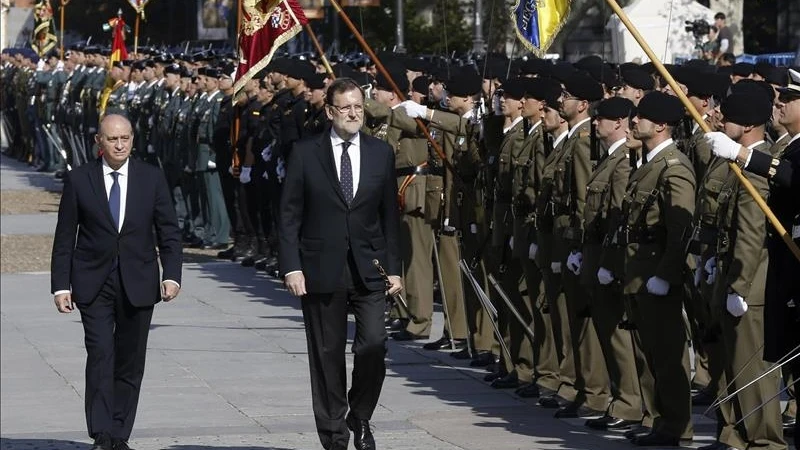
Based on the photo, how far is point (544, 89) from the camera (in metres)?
12.0

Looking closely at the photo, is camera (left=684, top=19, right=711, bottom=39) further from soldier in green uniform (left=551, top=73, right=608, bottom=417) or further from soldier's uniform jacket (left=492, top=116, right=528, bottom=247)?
soldier in green uniform (left=551, top=73, right=608, bottom=417)

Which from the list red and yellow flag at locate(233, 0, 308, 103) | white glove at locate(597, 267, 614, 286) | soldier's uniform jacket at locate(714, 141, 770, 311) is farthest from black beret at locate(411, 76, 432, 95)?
soldier's uniform jacket at locate(714, 141, 770, 311)

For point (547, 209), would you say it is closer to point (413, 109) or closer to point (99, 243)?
point (413, 109)

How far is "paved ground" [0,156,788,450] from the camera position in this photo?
11055 mm

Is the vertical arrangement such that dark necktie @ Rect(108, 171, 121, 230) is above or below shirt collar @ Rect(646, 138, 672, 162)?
below

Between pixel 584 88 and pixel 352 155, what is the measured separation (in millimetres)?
2015

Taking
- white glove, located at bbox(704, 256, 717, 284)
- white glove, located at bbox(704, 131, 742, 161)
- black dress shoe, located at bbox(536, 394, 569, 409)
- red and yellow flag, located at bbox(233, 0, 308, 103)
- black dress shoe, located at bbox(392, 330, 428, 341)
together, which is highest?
red and yellow flag, located at bbox(233, 0, 308, 103)

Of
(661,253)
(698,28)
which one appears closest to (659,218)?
Answer: (661,253)

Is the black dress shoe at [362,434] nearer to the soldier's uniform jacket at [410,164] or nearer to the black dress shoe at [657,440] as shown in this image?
the black dress shoe at [657,440]

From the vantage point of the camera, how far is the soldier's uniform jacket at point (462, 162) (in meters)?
13.6

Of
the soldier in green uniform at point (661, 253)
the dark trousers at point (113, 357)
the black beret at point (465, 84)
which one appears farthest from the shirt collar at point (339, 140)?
the black beret at point (465, 84)

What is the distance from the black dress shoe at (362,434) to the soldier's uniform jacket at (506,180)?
2.74 meters

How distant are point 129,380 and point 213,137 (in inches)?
457

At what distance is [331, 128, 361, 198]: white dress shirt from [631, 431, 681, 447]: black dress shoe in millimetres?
2072
